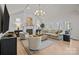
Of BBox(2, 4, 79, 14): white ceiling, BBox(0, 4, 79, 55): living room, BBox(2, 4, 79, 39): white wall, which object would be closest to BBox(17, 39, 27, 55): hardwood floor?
BBox(0, 4, 79, 55): living room

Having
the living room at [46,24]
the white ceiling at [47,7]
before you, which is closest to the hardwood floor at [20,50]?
the living room at [46,24]

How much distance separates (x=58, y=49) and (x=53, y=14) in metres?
0.49

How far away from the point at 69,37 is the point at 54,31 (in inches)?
9.0

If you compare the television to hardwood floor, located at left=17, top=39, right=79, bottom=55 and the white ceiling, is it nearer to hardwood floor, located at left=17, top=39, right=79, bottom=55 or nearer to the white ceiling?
the white ceiling

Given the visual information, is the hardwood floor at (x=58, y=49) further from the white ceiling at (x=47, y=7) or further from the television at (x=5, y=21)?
the white ceiling at (x=47, y=7)

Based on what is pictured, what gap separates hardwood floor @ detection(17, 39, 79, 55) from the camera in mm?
1456

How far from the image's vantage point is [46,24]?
1.54 m

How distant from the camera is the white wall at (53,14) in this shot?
1501 millimetres

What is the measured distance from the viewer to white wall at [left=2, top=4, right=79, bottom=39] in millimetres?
1501

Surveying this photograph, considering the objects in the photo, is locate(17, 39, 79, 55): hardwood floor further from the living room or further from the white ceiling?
the white ceiling

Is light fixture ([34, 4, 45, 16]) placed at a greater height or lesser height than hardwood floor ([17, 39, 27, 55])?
greater

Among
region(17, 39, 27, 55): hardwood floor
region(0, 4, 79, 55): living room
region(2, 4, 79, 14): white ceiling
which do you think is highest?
region(2, 4, 79, 14): white ceiling

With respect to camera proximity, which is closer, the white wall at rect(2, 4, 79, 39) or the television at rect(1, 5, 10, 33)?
the television at rect(1, 5, 10, 33)

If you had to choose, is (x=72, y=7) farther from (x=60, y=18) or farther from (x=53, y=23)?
(x=53, y=23)
